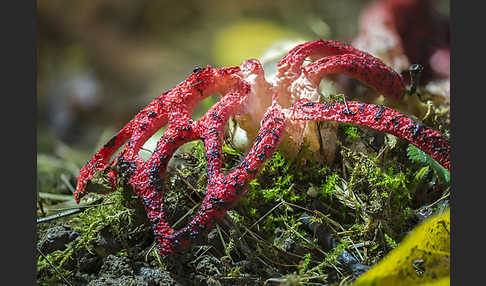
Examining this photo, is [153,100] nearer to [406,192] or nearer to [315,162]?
[315,162]

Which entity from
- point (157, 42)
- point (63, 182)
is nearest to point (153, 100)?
point (157, 42)

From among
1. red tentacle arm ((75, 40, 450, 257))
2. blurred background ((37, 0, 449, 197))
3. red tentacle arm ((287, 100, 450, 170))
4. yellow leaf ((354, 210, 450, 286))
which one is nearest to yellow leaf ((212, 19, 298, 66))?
blurred background ((37, 0, 449, 197))

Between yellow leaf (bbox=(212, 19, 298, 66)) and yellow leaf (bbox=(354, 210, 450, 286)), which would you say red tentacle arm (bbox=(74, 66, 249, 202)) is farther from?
yellow leaf (bbox=(354, 210, 450, 286))

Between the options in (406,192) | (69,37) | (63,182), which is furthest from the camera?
(63,182)

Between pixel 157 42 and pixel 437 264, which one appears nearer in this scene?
pixel 437 264

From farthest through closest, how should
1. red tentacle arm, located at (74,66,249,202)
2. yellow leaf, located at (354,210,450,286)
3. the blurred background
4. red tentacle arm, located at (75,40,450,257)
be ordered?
the blurred background < red tentacle arm, located at (74,66,249,202) < red tentacle arm, located at (75,40,450,257) < yellow leaf, located at (354,210,450,286)

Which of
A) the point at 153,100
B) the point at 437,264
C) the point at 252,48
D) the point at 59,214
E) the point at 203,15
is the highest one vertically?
the point at 203,15

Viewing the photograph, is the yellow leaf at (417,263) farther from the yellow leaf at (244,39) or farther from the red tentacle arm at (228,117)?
the yellow leaf at (244,39)
